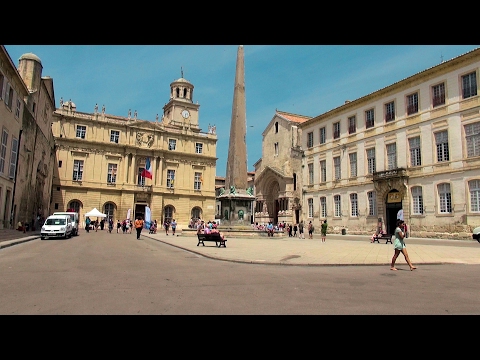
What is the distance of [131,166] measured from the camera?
5050 centimetres

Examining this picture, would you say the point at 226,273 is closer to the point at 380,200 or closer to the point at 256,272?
the point at 256,272

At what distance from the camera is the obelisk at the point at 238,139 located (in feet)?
84.1

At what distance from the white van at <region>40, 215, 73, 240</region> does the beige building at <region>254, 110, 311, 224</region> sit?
1004 inches

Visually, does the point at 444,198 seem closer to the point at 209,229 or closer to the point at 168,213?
the point at 209,229

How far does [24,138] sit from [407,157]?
2888cm

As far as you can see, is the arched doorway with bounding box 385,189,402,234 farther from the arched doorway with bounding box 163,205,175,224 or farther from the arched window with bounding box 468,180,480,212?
the arched doorway with bounding box 163,205,175,224

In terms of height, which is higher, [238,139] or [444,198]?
[238,139]

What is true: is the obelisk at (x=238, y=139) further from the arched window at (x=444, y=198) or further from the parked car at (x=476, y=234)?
the parked car at (x=476, y=234)

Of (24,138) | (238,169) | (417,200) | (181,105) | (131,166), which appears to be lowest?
(417,200)

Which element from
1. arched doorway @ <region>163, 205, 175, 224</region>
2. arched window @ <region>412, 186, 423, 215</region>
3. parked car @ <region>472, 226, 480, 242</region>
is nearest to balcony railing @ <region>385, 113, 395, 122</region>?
arched window @ <region>412, 186, 423, 215</region>

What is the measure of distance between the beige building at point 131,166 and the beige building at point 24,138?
10.2m

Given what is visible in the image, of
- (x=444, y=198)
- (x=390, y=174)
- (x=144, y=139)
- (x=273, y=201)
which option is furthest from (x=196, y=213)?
(x=444, y=198)
